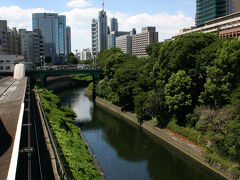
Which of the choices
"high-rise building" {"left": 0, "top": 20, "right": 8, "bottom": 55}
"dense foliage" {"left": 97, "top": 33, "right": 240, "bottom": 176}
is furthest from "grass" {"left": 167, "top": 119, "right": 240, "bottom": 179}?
"high-rise building" {"left": 0, "top": 20, "right": 8, "bottom": 55}

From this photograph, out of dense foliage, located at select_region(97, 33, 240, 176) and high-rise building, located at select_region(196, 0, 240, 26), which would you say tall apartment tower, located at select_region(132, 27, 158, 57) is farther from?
dense foliage, located at select_region(97, 33, 240, 176)

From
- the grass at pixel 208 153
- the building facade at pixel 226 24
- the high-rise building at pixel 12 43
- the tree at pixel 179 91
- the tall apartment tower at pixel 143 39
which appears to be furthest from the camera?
the tall apartment tower at pixel 143 39

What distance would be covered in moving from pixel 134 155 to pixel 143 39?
130m

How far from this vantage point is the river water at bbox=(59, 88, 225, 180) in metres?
23.6

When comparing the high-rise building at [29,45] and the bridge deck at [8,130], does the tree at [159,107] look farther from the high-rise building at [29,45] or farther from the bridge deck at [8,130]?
the high-rise building at [29,45]

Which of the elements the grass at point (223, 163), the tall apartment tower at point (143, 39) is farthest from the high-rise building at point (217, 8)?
the grass at point (223, 163)

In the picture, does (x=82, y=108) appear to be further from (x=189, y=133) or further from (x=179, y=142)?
(x=189, y=133)

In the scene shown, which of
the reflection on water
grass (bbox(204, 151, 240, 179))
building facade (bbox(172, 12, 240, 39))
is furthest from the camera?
building facade (bbox(172, 12, 240, 39))

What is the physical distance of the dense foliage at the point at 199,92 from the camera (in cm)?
2369

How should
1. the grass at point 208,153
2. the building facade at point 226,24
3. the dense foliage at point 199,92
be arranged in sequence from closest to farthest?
1. the grass at point 208,153
2. the dense foliage at point 199,92
3. the building facade at point 226,24

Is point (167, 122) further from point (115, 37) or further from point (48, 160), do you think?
point (115, 37)

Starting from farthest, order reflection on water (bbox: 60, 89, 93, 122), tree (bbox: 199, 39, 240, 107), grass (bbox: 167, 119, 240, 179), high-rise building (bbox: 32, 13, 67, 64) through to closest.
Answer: high-rise building (bbox: 32, 13, 67, 64) < reflection on water (bbox: 60, 89, 93, 122) < tree (bbox: 199, 39, 240, 107) < grass (bbox: 167, 119, 240, 179)

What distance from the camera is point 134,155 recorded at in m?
28.2

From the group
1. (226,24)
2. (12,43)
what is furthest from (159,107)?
(12,43)
